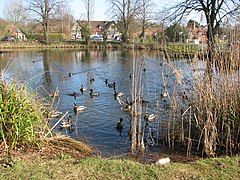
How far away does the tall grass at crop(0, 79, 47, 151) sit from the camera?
175 inches

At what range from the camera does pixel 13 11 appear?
52.7 metres

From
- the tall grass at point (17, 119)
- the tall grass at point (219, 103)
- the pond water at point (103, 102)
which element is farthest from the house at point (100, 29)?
the tall grass at point (17, 119)

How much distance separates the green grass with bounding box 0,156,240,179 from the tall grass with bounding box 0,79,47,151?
2.05 feet

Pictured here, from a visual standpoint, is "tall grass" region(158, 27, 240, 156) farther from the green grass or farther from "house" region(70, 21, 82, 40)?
"house" region(70, 21, 82, 40)

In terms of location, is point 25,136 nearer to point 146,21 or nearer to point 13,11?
point 146,21

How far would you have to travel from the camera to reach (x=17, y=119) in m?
4.48

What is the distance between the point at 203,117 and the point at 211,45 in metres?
1.52

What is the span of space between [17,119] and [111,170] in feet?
6.25

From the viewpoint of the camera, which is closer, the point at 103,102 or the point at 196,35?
the point at 196,35

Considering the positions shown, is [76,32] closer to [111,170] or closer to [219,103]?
[219,103]

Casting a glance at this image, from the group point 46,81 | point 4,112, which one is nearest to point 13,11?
point 46,81

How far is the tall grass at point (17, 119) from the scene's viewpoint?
14.5ft

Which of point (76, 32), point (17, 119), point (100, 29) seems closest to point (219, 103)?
point (17, 119)

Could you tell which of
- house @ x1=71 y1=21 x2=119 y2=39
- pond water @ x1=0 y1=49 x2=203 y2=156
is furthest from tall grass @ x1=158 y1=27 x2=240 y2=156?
house @ x1=71 y1=21 x2=119 y2=39
